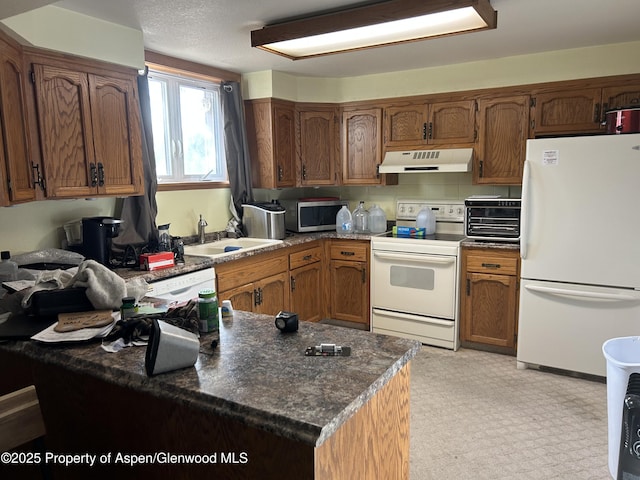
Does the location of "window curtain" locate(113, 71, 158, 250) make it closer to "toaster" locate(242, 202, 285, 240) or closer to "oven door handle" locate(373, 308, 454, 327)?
"toaster" locate(242, 202, 285, 240)

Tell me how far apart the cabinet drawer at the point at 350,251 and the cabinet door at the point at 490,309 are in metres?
0.91

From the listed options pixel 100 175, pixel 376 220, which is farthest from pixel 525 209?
pixel 100 175

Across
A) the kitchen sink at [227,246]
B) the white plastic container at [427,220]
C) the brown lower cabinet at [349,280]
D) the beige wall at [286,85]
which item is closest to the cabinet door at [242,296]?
the kitchen sink at [227,246]

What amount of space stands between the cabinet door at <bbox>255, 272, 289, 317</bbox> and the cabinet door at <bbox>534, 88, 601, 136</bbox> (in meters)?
2.34

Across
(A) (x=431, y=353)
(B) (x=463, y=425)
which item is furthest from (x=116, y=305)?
(A) (x=431, y=353)

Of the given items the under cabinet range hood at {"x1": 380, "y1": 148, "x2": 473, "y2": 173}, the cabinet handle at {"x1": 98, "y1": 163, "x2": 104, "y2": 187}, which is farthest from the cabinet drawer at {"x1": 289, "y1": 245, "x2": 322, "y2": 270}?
the cabinet handle at {"x1": 98, "y1": 163, "x2": 104, "y2": 187}

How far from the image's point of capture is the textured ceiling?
7.81ft

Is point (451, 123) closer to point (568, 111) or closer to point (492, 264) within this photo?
point (568, 111)

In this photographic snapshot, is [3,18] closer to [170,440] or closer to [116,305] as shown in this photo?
[116,305]

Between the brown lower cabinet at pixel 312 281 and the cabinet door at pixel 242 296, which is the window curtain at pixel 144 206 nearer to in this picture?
the cabinet door at pixel 242 296

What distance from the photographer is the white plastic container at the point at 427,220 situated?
409cm

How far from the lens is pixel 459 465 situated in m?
2.26

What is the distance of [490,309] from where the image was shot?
355 cm

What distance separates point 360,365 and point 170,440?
0.62 metres
